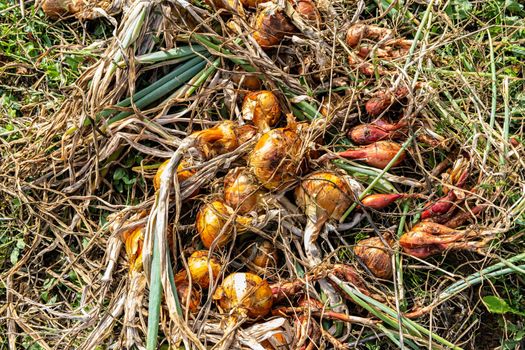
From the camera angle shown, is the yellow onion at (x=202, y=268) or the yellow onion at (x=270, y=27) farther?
the yellow onion at (x=270, y=27)

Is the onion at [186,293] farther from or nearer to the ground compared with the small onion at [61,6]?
nearer to the ground

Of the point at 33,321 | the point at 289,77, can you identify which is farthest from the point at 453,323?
the point at 33,321

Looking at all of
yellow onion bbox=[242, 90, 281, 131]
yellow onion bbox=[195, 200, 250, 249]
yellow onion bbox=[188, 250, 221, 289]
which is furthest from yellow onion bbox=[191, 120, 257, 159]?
yellow onion bbox=[188, 250, 221, 289]

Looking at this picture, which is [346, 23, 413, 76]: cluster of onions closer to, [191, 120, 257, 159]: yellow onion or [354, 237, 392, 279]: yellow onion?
[191, 120, 257, 159]: yellow onion

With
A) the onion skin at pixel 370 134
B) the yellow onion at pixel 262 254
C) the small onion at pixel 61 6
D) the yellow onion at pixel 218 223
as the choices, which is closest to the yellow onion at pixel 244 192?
the yellow onion at pixel 218 223

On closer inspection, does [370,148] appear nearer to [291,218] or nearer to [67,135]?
[291,218]

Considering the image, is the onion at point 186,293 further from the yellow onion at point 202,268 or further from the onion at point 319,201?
the onion at point 319,201

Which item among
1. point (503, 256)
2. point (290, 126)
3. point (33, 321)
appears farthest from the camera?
point (33, 321)
